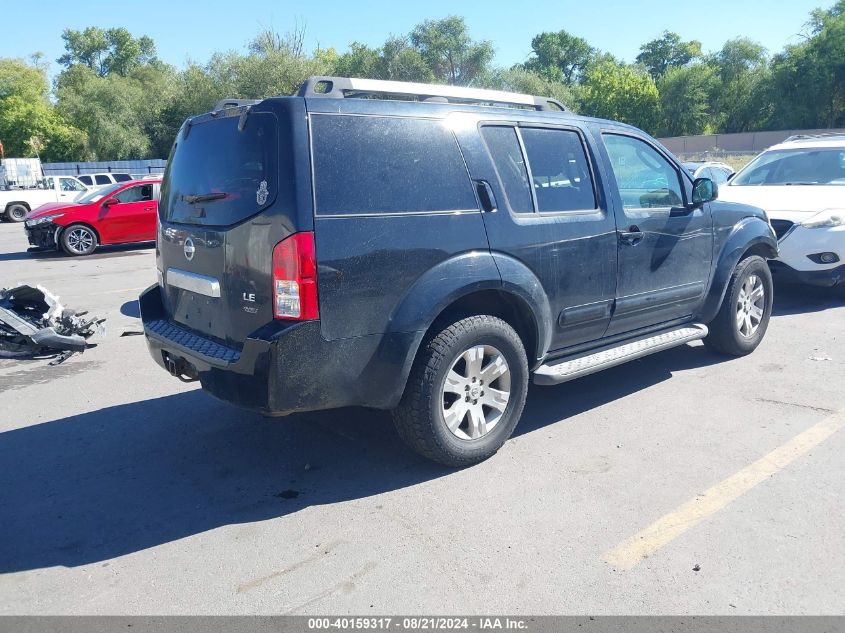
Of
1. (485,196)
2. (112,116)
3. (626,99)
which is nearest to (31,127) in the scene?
(112,116)

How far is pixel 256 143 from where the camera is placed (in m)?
3.66

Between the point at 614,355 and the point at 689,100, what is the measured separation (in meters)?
73.0

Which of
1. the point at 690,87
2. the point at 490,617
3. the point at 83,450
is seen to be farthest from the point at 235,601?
the point at 690,87

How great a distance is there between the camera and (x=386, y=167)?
379 centimetres

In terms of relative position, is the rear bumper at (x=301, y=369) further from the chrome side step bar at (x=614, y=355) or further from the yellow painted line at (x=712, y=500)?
the yellow painted line at (x=712, y=500)

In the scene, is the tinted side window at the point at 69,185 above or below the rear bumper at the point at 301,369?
above

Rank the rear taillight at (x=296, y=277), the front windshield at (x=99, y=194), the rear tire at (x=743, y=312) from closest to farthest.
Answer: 1. the rear taillight at (x=296, y=277)
2. the rear tire at (x=743, y=312)
3. the front windshield at (x=99, y=194)

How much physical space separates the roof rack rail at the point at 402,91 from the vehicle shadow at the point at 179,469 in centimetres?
212

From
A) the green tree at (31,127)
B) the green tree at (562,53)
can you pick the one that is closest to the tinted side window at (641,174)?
the green tree at (31,127)

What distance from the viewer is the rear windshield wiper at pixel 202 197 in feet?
12.7

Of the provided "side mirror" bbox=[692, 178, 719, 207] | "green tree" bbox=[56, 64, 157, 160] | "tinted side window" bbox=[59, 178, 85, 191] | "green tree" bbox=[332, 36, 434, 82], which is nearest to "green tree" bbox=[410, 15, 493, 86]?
"green tree" bbox=[332, 36, 434, 82]

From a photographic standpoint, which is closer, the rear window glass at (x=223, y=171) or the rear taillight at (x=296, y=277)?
the rear taillight at (x=296, y=277)

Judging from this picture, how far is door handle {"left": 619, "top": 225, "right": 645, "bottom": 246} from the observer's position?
4941 millimetres

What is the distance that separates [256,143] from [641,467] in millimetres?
2796
